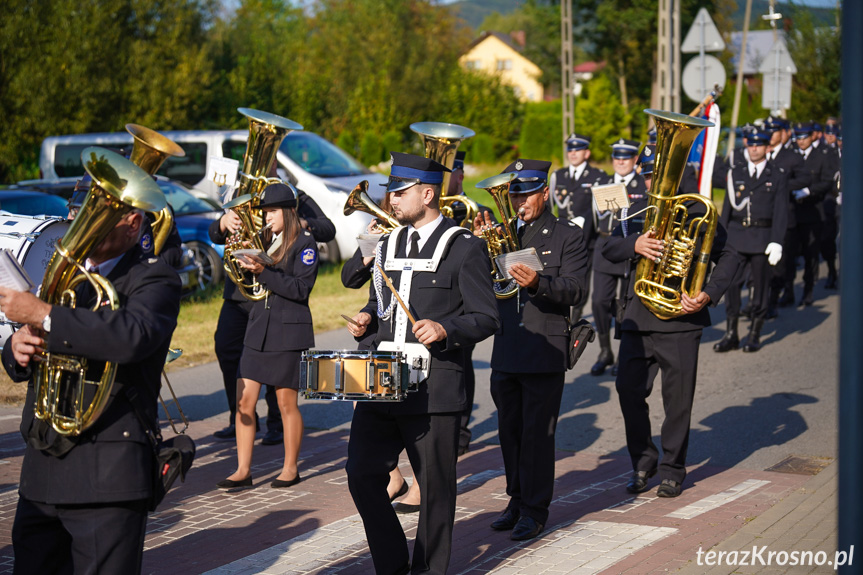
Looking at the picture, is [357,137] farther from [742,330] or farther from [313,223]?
[313,223]

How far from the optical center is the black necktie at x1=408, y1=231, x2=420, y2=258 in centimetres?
502

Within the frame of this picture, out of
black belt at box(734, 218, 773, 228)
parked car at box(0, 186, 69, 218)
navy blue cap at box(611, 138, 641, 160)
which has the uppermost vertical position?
navy blue cap at box(611, 138, 641, 160)

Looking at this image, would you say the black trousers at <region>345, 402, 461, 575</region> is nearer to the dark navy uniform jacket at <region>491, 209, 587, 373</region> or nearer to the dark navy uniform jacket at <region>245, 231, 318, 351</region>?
the dark navy uniform jacket at <region>491, 209, 587, 373</region>

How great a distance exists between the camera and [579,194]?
11.5 metres

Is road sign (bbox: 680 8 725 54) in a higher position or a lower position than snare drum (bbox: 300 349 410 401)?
higher

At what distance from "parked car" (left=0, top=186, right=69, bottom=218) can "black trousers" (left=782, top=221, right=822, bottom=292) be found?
9277mm

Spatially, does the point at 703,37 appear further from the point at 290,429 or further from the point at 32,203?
the point at 290,429

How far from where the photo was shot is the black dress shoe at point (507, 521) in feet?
19.9

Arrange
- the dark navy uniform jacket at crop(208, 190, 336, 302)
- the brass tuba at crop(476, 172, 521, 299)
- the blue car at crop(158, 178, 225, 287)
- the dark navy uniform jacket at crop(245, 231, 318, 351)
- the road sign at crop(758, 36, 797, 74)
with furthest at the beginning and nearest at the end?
the road sign at crop(758, 36, 797, 74), the blue car at crop(158, 178, 225, 287), the dark navy uniform jacket at crop(208, 190, 336, 302), the dark navy uniform jacket at crop(245, 231, 318, 351), the brass tuba at crop(476, 172, 521, 299)

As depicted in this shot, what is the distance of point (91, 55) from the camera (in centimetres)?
2384

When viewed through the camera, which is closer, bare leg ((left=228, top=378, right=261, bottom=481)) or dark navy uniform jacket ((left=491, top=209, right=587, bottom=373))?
dark navy uniform jacket ((left=491, top=209, right=587, bottom=373))

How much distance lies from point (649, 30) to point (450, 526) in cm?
5354

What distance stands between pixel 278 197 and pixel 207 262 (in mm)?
8629

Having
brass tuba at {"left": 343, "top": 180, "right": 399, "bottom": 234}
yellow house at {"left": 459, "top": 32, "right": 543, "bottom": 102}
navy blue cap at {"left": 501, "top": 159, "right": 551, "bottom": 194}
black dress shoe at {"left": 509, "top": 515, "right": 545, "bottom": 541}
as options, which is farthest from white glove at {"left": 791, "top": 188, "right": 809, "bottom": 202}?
yellow house at {"left": 459, "top": 32, "right": 543, "bottom": 102}
